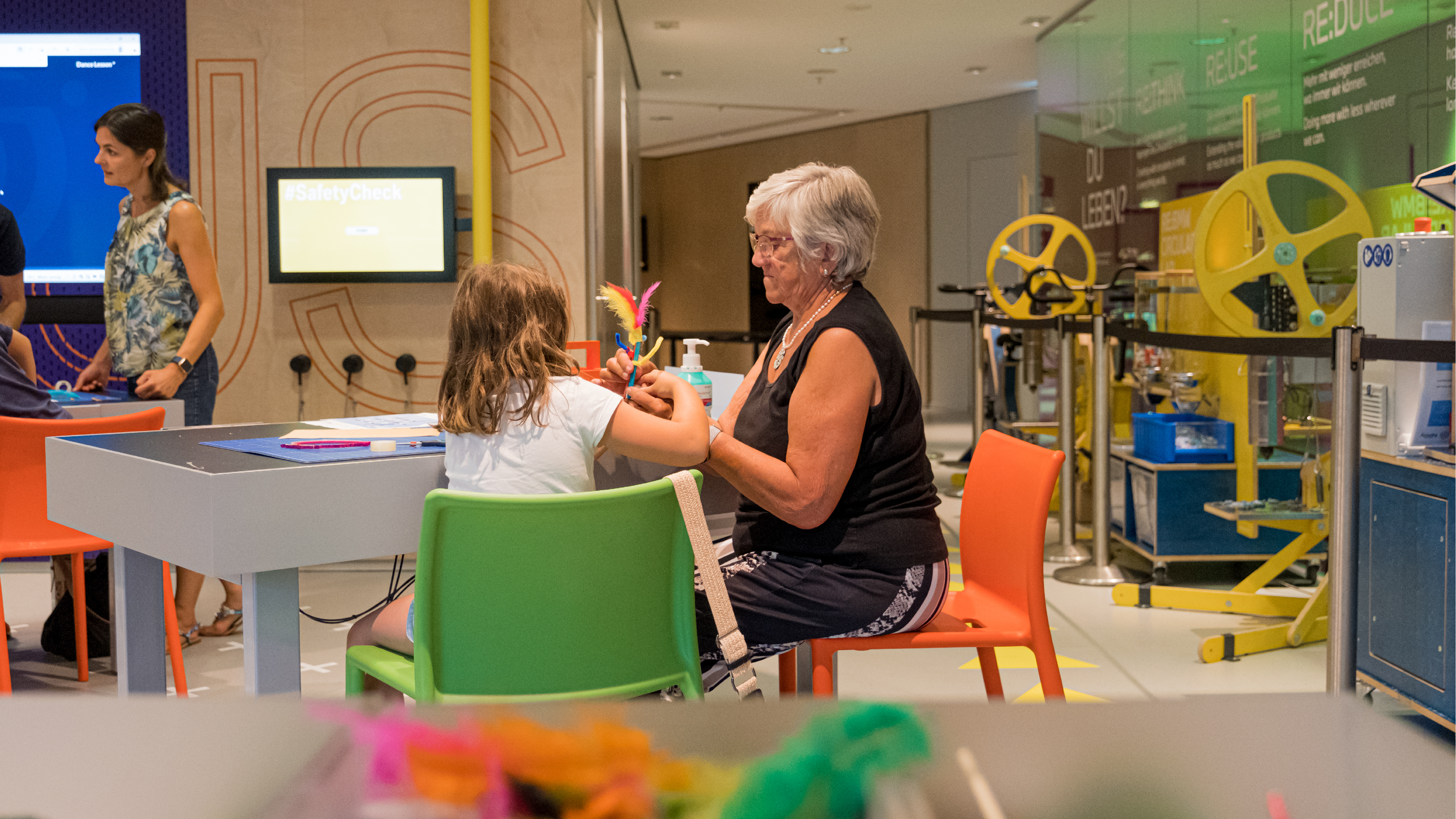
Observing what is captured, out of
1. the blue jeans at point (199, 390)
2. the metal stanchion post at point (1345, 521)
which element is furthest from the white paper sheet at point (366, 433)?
the metal stanchion post at point (1345, 521)

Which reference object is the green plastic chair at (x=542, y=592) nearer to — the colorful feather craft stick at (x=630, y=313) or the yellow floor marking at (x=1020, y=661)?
the colorful feather craft stick at (x=630, y=313)

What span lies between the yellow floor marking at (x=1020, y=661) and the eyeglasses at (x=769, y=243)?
1.71 m

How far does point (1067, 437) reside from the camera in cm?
480

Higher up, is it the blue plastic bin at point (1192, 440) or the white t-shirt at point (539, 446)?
the white t-shirt at point (539, 446)

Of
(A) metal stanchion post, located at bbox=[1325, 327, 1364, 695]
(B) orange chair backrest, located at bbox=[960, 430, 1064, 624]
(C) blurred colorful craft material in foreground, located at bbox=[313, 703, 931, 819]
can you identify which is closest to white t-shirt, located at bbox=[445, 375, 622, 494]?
(B) orange chair backrest, located at bbox=[960, 430, 1064, 624]

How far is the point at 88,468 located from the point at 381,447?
20.5 inches

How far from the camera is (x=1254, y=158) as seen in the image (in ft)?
16.7

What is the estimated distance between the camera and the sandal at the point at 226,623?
362cm

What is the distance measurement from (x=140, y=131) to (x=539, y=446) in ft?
7.34

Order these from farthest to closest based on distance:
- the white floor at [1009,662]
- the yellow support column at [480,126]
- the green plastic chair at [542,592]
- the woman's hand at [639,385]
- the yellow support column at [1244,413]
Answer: the yellow support column at [480,126], the yellow support column at [1244,413], the white floor at [1009,662], the woman's hand at [639,385], the green plastic chair at [542,592]

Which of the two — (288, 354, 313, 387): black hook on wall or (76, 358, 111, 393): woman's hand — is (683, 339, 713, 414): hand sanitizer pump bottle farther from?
(288, 354, 313, 387): black hook on wall

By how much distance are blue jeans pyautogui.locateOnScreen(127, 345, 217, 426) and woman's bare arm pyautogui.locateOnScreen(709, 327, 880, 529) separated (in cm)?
229

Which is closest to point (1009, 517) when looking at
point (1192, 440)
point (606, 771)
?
point (606, 771)

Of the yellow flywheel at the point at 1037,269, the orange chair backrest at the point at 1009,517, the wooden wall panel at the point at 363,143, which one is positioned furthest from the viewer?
the yellow flywheel at the point at 1037,269
